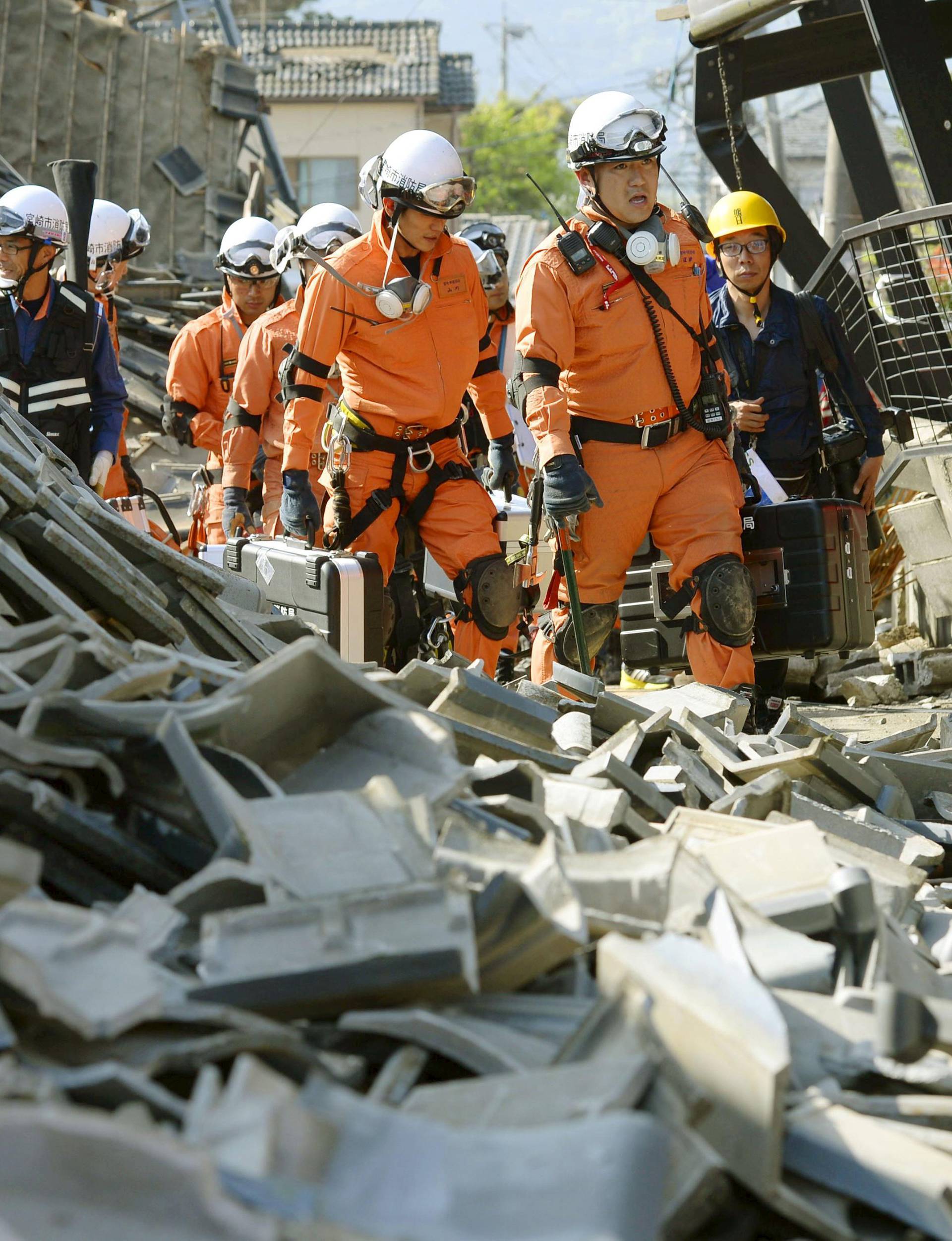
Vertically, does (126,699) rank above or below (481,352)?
below

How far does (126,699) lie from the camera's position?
2902 mm

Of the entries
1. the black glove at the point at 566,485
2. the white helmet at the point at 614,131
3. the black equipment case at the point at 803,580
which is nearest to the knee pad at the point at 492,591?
the black equipment case at the point at 803,580

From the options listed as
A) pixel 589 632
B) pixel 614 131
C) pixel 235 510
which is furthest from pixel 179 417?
pixel 614 131

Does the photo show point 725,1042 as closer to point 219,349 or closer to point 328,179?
point 219,349

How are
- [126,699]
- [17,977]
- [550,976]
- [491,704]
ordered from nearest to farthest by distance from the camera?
[17,977] → [550,976] → [126,699] → [491,704]

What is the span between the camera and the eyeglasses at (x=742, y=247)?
7.11 metres

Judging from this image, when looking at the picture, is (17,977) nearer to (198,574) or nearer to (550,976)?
(550,976)

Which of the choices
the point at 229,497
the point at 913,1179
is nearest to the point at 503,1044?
the point at 913,1179

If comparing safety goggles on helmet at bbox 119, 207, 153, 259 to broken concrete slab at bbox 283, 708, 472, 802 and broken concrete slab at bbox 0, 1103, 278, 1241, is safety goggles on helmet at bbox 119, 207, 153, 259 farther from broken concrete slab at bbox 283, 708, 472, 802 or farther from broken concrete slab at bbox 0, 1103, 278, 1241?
broken concrete slab at bbox 0, 1103, 278, 1241

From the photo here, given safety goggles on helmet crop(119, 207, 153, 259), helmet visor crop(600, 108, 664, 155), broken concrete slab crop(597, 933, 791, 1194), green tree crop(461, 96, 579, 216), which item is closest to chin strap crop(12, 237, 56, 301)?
safety goggles on helmet crop(119, 207, 153, 259)

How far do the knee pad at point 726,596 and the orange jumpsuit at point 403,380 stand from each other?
3.48ft

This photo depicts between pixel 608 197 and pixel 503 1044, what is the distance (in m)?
4.28

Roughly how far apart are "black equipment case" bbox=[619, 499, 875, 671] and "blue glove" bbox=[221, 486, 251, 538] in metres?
2.66

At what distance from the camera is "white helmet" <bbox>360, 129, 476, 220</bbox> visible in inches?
243
